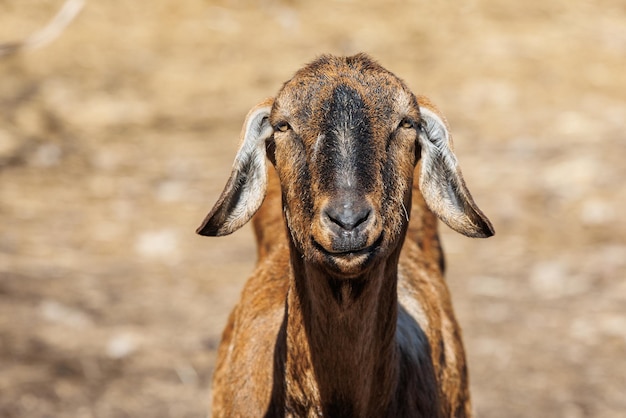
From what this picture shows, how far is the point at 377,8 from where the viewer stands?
1370 cm

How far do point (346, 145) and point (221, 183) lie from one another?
6489mm

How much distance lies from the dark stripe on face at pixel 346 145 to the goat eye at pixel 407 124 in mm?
188

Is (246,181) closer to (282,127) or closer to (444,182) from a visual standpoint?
(282,127)

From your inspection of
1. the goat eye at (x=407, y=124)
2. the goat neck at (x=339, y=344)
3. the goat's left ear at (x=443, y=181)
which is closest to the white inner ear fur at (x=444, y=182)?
the goat's left ear at (x=443, y=181)

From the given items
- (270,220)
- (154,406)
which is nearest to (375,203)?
(270,220)

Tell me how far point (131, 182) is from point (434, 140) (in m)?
6.37

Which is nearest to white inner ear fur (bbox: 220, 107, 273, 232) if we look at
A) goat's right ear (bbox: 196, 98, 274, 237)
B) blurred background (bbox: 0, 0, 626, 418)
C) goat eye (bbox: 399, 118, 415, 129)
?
goat's right ear (bbox: 196, 98, 274, 237)

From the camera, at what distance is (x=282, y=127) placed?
3936 mm

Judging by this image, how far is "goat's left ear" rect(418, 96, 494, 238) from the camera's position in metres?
4.02

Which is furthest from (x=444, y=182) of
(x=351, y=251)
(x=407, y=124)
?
(x=351, y=251)

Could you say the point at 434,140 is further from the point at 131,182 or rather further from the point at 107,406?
the point at 131,182

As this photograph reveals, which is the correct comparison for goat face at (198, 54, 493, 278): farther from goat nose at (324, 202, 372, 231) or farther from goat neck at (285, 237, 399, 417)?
goat neck at (285, 237, 399, 417)

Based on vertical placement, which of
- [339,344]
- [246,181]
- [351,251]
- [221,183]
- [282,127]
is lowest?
[339,344]

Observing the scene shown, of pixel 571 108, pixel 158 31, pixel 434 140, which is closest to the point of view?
pixel 434 140
